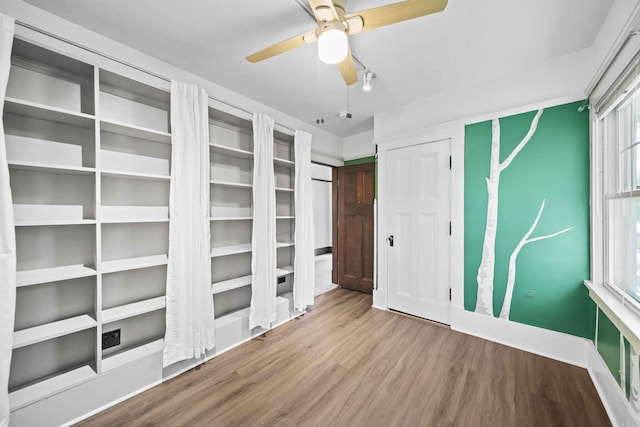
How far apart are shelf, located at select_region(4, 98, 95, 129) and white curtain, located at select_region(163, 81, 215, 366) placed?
1.73ft

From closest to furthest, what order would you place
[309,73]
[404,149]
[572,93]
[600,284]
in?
[600,284] → [572,93] → [309,73] → [404,149]

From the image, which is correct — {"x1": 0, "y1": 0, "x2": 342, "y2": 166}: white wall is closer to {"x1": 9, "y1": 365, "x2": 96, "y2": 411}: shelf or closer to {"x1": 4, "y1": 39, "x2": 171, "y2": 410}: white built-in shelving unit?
{"x1": 4, "y1": 39, "x2": 171, "y2": 410}: white built-in shelving unit

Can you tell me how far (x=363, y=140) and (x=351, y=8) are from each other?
253 cm

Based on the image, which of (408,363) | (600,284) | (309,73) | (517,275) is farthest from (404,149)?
(408,363)

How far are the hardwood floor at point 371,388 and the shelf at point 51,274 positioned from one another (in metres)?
0.92

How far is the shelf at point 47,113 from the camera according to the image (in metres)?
1.45

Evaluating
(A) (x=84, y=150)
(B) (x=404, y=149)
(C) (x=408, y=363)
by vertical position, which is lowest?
(C) (x=408, y=363)

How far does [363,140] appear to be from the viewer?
13.3ft

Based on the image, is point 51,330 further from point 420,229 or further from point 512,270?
point 512,270

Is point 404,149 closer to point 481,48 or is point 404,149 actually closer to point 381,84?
point 381,84

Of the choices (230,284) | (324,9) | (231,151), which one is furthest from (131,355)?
(324,9)

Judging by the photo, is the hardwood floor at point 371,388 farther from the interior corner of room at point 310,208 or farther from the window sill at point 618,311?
the window sill at point 618,311

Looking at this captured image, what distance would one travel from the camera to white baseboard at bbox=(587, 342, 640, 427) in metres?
1.41

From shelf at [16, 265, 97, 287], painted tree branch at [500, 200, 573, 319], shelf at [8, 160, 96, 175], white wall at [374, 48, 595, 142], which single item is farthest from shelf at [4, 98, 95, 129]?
painted tree branch at [500, 200, 573, 319]
